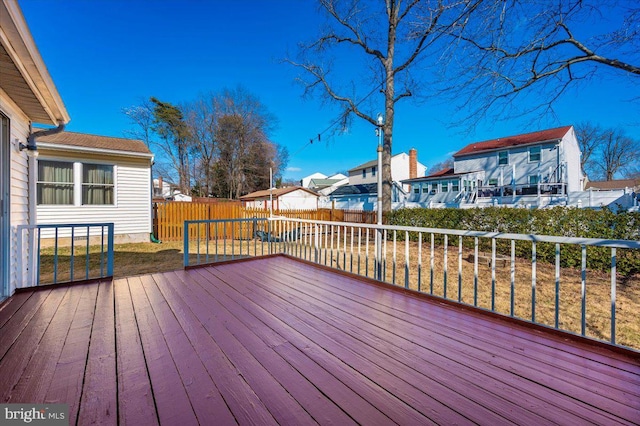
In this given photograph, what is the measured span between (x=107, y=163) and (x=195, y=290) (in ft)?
24.0

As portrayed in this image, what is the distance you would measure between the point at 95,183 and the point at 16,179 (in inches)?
226

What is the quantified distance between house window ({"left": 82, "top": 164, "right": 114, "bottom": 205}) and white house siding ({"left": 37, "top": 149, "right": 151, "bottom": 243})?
0.47ft

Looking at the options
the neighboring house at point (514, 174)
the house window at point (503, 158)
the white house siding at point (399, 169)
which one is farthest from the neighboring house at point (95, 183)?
the white house siding at point (399, 169)

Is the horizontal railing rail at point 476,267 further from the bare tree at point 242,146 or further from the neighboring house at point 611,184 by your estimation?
the neighboring house at point 611,184

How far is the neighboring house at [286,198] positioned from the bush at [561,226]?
12.4 meters

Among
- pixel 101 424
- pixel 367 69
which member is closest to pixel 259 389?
pixel 101 424

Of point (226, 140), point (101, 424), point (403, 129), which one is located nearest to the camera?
point (101, 424)

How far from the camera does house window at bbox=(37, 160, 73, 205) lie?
7285 mm

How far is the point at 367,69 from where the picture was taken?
10539 mm

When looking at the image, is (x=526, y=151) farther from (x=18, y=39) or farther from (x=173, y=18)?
(x=18, y=39)

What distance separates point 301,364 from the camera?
1.60 meters

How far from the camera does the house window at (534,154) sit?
60.2 feet

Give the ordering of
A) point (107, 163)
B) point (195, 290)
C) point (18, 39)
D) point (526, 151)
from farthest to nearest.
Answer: point (526, 151) < point (107, 163) < point (195, 290) < point (18, 39)

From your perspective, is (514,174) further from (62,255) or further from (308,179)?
(308,179)
